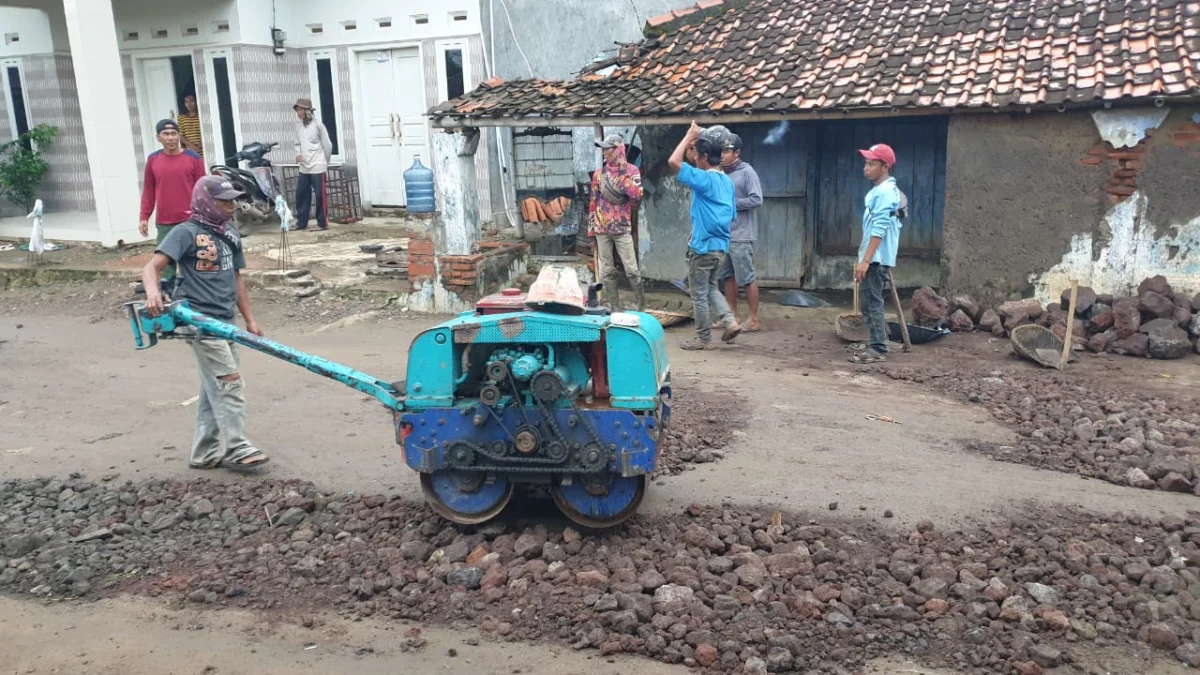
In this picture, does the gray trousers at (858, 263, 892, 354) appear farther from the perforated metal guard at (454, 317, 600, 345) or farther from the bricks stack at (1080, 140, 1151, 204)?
the perforated metal guard at (454, 317, 600, 345)

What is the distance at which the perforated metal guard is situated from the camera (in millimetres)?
4316

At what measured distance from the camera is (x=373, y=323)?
1004cm

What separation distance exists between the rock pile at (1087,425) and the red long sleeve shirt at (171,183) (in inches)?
244

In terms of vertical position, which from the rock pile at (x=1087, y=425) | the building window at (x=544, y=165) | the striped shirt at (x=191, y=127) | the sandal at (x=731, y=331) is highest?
the striped shirt at (x=191, y=127)

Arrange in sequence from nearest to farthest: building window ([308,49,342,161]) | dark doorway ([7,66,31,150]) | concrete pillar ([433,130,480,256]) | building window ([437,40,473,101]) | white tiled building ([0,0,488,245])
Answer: concrete pillar ([433,130,480,256]) → building window ([437,40,473,101]) → white tiled building ([0,0,488,245]) → building window ([308,49,342,161]) → dark doorway ([7,66,31,150])

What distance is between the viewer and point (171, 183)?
8.37m

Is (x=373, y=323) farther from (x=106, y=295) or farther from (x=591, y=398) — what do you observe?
(x=591, y=398)

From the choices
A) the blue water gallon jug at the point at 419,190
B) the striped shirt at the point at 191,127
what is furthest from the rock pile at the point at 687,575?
the striped shirt at the point at 191,127

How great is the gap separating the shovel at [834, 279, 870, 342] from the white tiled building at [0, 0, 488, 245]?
6219mm

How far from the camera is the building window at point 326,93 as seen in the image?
14625 millimetres

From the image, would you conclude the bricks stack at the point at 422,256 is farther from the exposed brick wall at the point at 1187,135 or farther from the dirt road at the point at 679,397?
the exposed brick wall at the point at 1187,135

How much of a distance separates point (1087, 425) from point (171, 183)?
7.39 m

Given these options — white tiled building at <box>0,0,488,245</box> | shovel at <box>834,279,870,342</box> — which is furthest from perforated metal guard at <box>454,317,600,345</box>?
white tiled building at <box>0,0,488,245</box>

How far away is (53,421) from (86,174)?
10.1 m
